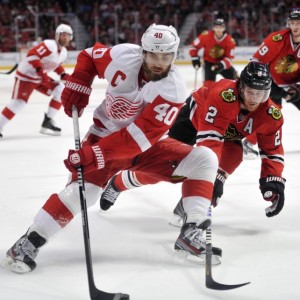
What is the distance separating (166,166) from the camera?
7.98ft

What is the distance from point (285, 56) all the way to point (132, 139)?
2606mm

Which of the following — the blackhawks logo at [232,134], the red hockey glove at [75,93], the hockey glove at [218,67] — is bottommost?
the hockey glove at [218,67]

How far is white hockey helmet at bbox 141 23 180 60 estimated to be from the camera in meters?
2.23

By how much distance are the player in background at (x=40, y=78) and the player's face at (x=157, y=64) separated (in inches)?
139

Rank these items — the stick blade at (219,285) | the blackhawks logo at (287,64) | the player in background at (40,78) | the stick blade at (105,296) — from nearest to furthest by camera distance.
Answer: the stick blade at (105,296) < the stick blade at (219,285) < the blackhawks logo at (287,64) < the player in background at (40,78)

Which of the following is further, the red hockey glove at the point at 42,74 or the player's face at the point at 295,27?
the red hockey glove at the point at 42,74

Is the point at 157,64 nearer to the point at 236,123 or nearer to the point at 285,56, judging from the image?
the point at 236,123

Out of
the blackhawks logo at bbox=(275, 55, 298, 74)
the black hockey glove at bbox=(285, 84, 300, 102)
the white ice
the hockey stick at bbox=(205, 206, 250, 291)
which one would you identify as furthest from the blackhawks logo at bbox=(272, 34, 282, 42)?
the hockey stick at bbox=(205, 206, 250, 291)

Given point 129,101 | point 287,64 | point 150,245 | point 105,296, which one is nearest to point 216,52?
point 287,64

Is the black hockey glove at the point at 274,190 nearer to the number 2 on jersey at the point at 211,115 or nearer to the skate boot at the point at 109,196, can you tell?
the number 2 on jersey at the point at 211,115

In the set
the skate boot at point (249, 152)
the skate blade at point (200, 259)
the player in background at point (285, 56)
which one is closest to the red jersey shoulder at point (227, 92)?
the skate blade at point (200, 259)

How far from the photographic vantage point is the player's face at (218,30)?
771cm

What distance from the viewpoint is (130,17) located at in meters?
15.5

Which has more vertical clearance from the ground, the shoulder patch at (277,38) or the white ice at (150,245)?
the shoulder patch at (277,38)
